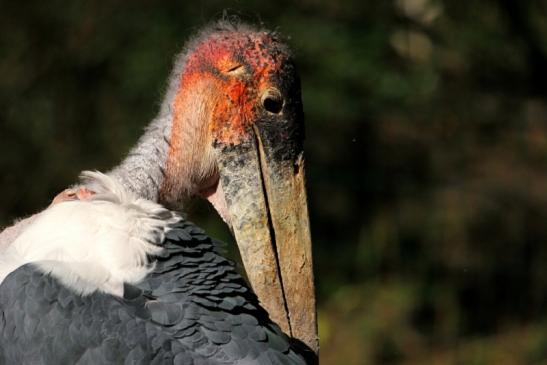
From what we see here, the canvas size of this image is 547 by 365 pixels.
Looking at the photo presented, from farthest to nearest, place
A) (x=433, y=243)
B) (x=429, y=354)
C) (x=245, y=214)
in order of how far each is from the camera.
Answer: (x=433, y=243) → (x=429, y=354) → (x=245, y=214)

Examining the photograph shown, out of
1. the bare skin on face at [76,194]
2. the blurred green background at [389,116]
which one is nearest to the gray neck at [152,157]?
the bare skin on face at [76,194]

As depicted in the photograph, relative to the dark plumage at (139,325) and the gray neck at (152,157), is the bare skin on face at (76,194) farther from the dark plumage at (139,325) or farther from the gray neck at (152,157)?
the dark plumage at (139,325)

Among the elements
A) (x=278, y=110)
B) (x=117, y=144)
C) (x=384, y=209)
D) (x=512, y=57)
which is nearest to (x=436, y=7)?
(x=512, y=57)

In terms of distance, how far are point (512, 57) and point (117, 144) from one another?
2.67 m

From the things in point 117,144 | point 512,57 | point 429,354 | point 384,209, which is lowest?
point 429,354

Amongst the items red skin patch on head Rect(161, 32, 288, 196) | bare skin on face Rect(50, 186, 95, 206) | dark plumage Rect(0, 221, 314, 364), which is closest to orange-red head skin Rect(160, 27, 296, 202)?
red skin patch on head Rect(161, 32, 288, 196)

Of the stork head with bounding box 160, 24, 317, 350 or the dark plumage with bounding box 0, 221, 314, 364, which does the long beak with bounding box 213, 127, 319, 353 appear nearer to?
the stork head with bounding box 160, 24, 317, 350

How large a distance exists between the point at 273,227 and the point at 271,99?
40 centimetres

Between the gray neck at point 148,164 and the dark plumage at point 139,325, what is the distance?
1.94 feet

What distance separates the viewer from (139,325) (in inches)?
106

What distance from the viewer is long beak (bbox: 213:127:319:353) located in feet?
10.9

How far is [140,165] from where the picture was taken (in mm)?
3469

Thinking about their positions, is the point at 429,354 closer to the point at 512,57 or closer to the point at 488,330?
the point at 488,330

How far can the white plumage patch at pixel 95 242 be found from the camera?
2846 mm
